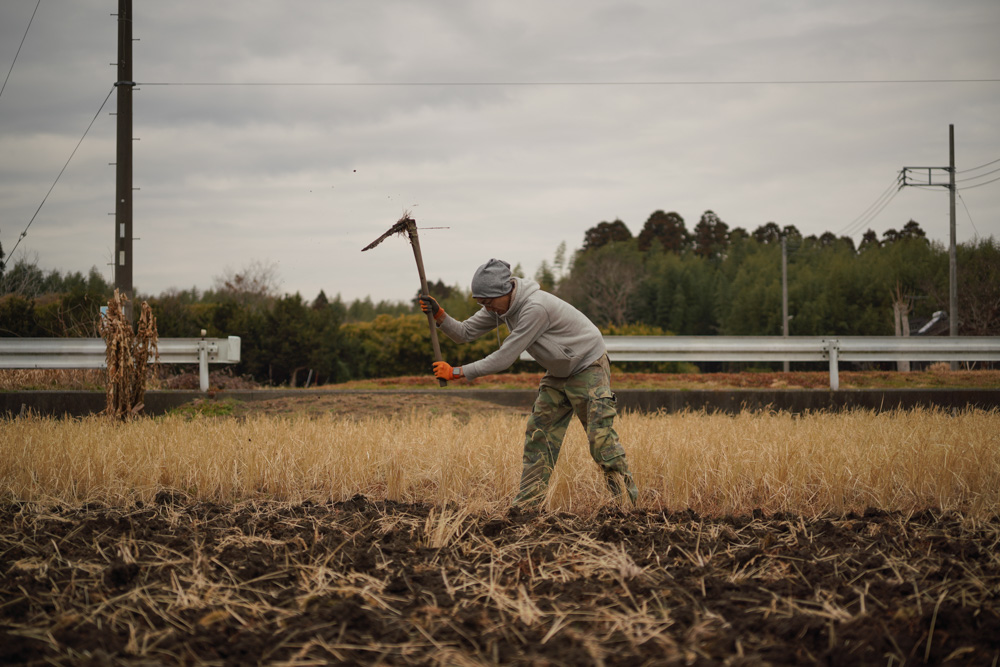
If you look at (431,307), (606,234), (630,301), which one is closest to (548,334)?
(431,307)

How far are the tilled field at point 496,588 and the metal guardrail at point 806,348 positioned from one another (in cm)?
713

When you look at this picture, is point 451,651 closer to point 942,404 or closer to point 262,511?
point 262,511

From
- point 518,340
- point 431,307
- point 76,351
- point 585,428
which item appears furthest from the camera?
point 76,351

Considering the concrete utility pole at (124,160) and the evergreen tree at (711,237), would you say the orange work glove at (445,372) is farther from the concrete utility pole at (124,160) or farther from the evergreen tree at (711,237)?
the evergreen tree at (711,237)

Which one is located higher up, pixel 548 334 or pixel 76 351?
pixel 548 334

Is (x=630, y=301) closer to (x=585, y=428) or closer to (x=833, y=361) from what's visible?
(x=833, y=361)

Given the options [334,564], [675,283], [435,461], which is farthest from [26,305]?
[675,283]

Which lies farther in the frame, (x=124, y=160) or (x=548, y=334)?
(x=124, y=160)

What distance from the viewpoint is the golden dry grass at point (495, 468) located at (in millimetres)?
5129

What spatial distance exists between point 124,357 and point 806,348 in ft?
31.1

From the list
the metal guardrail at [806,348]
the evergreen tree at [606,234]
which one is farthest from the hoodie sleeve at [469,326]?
the evergreen tree at [606,234]

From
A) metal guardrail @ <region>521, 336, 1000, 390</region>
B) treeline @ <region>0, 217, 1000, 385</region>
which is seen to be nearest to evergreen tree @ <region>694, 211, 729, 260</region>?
treeline @ <region>0, 217, 1000, 385</region>

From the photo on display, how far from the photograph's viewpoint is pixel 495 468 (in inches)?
230

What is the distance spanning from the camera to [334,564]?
3.63 metres
